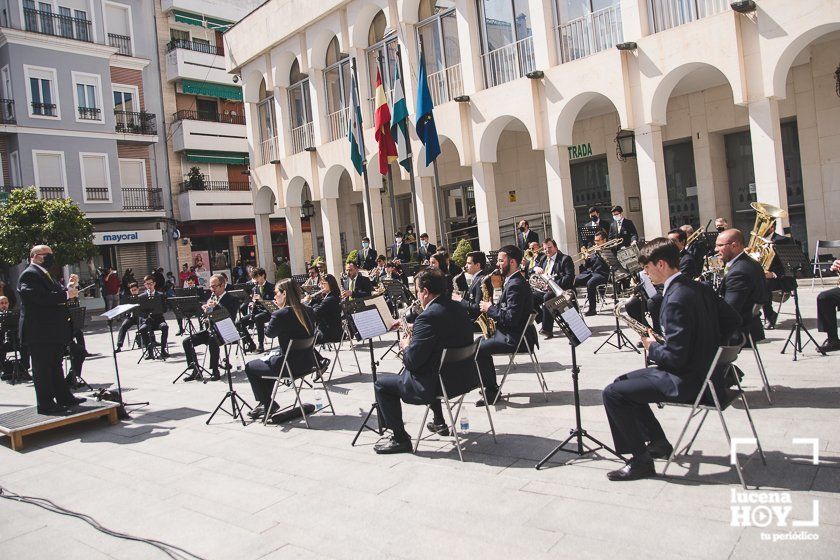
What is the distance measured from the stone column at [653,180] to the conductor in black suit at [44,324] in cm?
1217

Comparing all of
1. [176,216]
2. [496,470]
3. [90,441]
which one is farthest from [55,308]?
[176,216]

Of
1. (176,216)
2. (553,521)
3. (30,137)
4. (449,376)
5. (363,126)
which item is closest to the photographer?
(553,521)

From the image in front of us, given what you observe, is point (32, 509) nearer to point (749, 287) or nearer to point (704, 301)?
point (704, 301)

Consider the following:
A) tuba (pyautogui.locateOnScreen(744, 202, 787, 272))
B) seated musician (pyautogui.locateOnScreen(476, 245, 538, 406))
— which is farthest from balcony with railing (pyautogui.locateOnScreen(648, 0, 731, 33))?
seated musician (pyautogui.locateOnScreen(476, 245, 538, 406))

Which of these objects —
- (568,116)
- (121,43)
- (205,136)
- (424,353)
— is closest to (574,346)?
(424,353)

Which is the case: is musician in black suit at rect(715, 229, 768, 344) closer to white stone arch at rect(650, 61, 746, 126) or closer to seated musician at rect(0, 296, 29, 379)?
white stone arch at rect(650, 61, 746, 126)

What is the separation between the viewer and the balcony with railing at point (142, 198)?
32688mm

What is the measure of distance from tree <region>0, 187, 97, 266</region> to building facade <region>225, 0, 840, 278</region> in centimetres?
760

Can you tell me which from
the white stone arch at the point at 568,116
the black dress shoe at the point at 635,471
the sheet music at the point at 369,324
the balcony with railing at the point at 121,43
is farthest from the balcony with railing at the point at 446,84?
the balcony with railing at the point at 121,43

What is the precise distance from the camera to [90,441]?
25.0ft

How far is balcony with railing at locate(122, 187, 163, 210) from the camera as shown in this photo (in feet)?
107

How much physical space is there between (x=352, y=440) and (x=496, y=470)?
180 cm

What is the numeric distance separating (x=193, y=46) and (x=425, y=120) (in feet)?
76.4

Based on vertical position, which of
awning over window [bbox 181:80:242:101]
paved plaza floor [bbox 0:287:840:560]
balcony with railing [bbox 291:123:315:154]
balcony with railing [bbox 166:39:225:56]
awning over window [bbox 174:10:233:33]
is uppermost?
awning over window [bbox 174:10:233:33]
